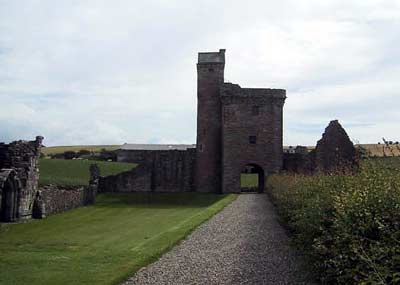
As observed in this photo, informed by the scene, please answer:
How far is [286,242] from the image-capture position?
14.2 m

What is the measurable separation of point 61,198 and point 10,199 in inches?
233

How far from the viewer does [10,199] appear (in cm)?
2441

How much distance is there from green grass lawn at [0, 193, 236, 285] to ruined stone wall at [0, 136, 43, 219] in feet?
3.29

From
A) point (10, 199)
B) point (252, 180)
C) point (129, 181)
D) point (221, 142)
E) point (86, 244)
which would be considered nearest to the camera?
point (86, 244)

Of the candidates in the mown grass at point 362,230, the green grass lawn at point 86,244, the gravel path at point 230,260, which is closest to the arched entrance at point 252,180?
the green grass lawn at point 86,244

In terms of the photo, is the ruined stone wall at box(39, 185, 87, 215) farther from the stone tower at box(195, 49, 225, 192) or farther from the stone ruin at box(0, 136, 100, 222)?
the stone tower at box(195, 49, 225, 192)

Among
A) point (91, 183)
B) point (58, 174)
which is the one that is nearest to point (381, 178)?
point (91, 183)

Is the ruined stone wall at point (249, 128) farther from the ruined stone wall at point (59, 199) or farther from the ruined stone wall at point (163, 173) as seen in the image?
the ruined stone wall at point (59, 199)

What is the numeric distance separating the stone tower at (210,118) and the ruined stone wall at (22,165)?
1959cm

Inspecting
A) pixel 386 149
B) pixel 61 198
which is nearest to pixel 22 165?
pixel 61 198

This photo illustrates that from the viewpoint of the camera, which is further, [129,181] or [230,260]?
[129,181]

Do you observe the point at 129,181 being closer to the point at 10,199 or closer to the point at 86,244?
the point at 10,199

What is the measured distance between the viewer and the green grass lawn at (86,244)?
11.2 meters

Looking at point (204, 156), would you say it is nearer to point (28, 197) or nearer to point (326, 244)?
point (28, 197)
